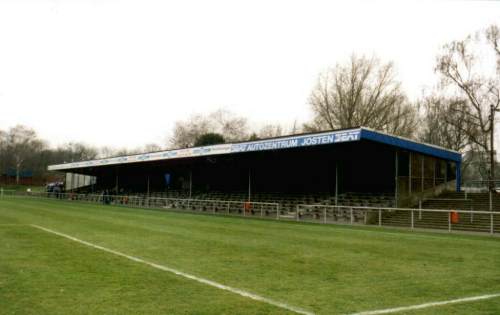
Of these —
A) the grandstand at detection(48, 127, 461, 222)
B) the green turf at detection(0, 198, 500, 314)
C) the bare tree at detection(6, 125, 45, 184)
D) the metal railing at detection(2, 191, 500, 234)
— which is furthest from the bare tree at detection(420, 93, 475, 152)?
the bare tree at detection(6, 125, 45, 184)

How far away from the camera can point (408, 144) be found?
24578 mm

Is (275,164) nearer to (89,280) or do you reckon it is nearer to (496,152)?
(496,152)

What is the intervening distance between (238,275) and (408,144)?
753 inches

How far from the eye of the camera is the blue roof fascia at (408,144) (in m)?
22.3

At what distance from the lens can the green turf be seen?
564cm

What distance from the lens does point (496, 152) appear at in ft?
135

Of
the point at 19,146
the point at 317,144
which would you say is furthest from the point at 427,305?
the point at 19,146

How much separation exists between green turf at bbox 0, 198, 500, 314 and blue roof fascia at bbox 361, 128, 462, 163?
980 cm

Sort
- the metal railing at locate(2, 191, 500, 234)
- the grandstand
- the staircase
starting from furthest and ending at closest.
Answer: the grandstand < the staircase < the metal railing at locate(2, 191, 500, 234)

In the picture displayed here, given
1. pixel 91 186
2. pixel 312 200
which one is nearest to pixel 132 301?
pixel 312 200

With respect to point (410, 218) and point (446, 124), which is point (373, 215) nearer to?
point (410, 218)

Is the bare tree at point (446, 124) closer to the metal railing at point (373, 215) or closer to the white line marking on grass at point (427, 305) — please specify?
the metal railing at point (373, 215)

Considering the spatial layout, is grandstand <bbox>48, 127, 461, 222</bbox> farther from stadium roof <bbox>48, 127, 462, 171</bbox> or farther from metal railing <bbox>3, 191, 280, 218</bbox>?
metal railing <bbox>3, 191, 280, 218</bbox>

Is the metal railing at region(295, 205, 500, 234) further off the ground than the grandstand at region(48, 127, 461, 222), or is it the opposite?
the grandstand at region(48, 127, 461, 222)
